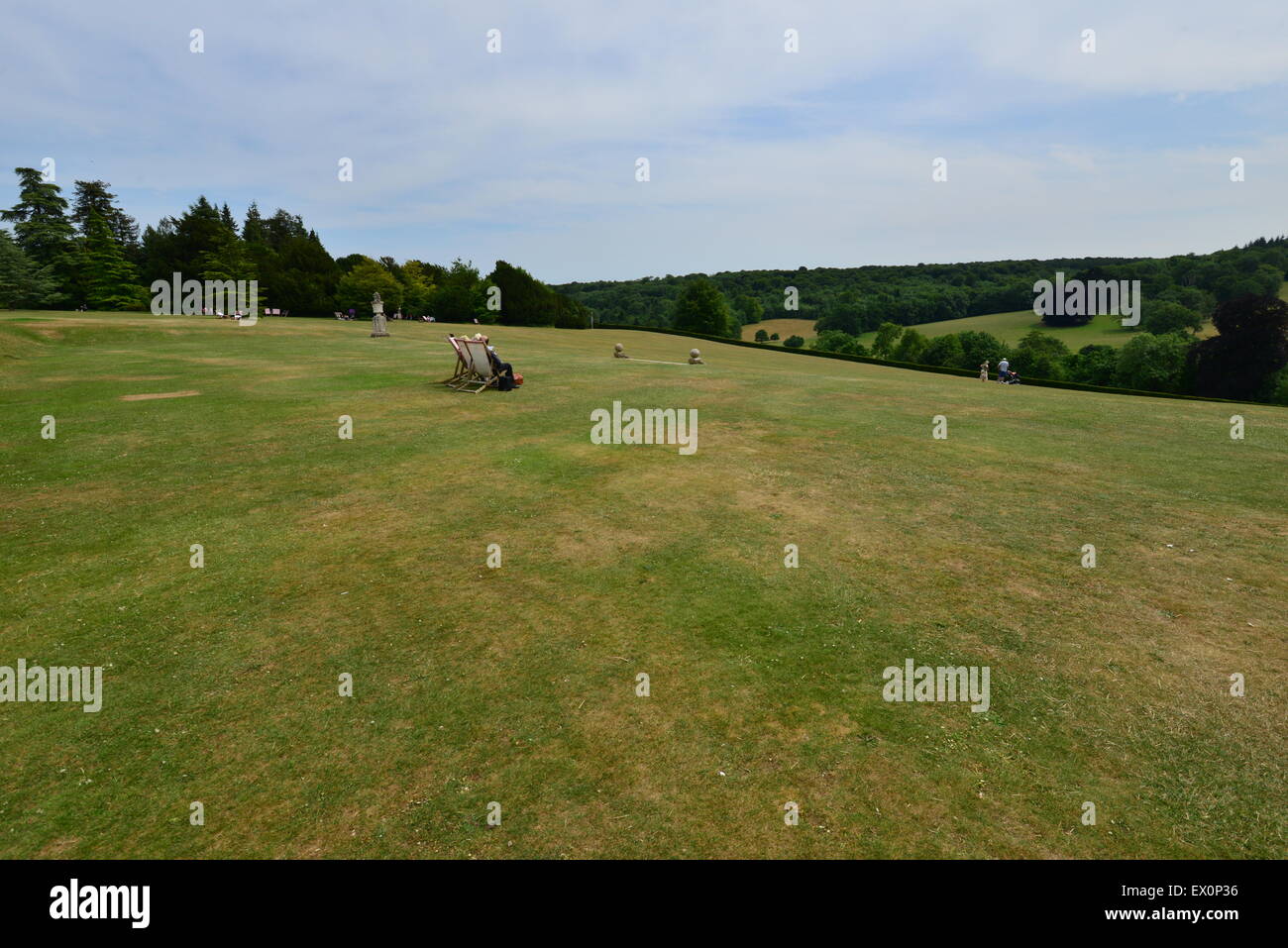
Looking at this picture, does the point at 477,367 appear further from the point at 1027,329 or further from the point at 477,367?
the point at 1027,329

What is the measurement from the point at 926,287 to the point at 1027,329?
42.3m

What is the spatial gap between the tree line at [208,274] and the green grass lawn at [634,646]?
65613mm

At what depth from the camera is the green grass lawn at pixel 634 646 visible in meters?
4.03

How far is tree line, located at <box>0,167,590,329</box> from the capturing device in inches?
2566

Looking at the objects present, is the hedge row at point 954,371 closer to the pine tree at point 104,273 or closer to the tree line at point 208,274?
the tree line at point 208,274

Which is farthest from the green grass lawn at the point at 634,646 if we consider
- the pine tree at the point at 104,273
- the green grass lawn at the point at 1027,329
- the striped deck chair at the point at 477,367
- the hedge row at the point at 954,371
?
the green grass lawn at the point at 1027,329

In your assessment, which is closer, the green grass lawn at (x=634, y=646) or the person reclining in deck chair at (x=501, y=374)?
the green grass lawn at (x=634, y=646)

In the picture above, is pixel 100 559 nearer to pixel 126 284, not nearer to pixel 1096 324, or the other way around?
pixel 126 284

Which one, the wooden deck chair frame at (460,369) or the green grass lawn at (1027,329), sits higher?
the green grass lawn at (1027,329)

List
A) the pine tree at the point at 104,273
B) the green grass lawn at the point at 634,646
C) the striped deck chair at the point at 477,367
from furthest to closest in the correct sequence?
the pine tree at the point at 104,273, the striped deck chair at the point at 477,367, the green grass lawn at the point at 634,646

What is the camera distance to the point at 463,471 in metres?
11.4
